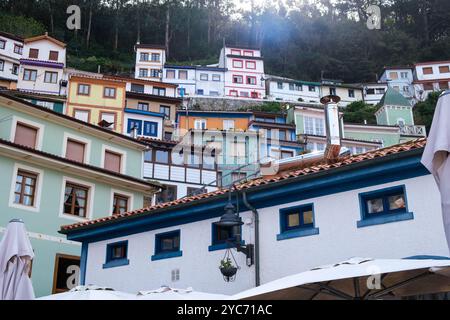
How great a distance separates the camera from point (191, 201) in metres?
14.7

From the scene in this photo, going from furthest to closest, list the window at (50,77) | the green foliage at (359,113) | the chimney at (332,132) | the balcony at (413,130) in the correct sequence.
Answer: the green foliage at (359,113)
the balcony at (413,130)
the window at (50,77)
the chimney at (332,132)

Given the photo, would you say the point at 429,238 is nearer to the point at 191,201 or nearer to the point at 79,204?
the point at 191,201

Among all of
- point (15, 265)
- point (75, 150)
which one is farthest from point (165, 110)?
point (15, 265)

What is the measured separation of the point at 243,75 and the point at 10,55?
1148 inches

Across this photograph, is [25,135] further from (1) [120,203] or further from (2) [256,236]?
(2) [256,236]

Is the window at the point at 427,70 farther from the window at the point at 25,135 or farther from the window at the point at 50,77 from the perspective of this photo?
the window at the point at 25,135

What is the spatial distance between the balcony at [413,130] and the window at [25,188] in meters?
45.8

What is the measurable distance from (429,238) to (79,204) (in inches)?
689

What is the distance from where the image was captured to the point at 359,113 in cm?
6619

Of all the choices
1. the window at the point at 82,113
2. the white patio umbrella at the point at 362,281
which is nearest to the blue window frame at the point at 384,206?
the white patio umbrella at the point at 362,281

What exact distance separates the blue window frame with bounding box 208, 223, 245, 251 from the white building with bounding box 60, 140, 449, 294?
31 millimetres

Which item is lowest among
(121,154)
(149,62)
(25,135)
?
(25,135)

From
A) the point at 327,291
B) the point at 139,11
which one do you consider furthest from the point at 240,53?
the point at 327,291

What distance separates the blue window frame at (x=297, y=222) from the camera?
1306cm
